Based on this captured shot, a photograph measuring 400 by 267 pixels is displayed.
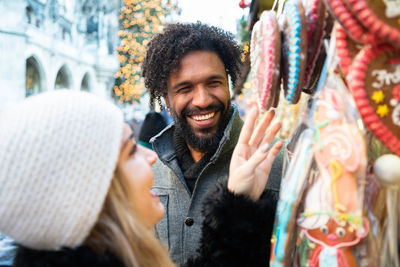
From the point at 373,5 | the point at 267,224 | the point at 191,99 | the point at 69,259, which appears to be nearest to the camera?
the point at 373,5

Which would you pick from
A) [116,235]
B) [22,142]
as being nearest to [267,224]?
[116,235]

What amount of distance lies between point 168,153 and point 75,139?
86cm

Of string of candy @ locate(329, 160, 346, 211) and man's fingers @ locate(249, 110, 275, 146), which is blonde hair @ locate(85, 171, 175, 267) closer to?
man's fingers @ locate(249, 110, 275, 146)

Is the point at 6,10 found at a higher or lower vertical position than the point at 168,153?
higher

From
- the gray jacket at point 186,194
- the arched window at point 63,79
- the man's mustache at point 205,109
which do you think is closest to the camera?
the gray jacket at point 186,194

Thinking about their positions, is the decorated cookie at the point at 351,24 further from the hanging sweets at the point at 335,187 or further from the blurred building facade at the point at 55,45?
the blurred building facade at the point at 55,45

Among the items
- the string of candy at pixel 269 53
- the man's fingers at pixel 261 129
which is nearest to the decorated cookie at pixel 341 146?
the string of candy at pixel 269 53

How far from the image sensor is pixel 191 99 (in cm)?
159

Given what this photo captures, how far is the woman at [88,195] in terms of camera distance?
2.63ft

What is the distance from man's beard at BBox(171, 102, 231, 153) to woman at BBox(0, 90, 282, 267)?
0.55m

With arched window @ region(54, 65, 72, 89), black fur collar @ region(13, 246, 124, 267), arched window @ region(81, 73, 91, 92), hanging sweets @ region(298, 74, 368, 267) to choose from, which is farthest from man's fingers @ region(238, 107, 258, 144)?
arched window @ region(81, 73, 91, 92)

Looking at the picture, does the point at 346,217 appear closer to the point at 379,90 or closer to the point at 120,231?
the point at 379,90

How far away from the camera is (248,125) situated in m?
1.07

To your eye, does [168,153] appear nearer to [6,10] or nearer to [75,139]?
[75,139]
